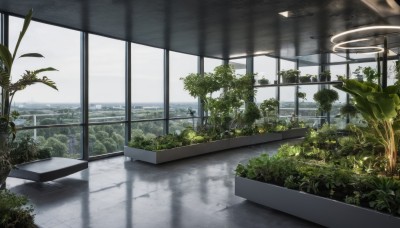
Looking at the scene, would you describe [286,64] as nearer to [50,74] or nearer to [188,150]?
[188,150]

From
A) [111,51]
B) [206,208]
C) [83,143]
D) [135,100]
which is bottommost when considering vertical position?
[206,208]

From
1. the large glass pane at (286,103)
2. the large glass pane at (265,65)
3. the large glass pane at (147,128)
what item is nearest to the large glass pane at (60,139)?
the large glass pane at (147,128)

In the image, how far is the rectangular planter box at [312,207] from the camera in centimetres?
365

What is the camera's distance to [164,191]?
5.68 metres

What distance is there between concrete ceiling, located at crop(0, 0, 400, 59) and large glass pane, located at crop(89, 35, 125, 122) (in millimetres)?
428

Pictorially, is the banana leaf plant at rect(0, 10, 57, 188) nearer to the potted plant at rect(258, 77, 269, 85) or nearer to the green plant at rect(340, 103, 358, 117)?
the potted plant at rect(258, 77, 269, 85)

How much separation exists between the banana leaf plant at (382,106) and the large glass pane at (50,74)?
689 cm

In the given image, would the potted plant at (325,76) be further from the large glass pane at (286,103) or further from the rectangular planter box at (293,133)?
the large glass pane at (286,103)

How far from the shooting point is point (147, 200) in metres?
5.18

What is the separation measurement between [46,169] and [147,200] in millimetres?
2205

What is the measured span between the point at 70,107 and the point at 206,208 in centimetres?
539

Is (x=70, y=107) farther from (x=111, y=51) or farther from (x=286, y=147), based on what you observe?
(x=286, y=147)

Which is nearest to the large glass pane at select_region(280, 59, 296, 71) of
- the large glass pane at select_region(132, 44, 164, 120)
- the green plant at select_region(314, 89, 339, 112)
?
the green plant at select_region(314, 89, 339, 112)

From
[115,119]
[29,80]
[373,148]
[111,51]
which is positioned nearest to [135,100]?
[115,119]
